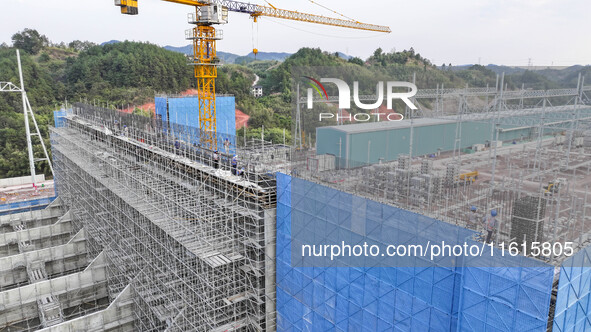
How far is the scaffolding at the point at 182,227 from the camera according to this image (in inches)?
476

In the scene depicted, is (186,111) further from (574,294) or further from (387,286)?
(574,294)

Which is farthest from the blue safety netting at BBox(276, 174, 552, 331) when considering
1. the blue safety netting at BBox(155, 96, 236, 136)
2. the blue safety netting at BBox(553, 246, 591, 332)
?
the blue safety netting at BBox(155, 96, 236, 136)

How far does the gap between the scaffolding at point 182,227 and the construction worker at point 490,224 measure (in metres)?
5.76

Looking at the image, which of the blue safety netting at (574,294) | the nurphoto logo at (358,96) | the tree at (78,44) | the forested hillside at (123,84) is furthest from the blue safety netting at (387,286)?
the tree at (78,44)

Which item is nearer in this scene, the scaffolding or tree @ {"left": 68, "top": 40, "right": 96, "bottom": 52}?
the scaffolding

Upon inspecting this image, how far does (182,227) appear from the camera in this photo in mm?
13711

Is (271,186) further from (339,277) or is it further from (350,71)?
(350,71)

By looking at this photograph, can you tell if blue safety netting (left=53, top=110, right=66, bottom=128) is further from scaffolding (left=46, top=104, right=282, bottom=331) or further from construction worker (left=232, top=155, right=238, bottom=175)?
construction worker (left=232, top=155, right=238, bottom=175)

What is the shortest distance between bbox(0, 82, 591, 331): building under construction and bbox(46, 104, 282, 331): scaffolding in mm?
79

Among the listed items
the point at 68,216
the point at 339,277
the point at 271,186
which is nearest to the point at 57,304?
the point at 68,216

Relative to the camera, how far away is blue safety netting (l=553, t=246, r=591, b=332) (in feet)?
21.3

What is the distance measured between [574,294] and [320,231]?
5.56 m

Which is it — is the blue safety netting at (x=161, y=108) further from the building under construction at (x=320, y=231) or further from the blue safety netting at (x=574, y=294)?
the blue safety netting at (x=574, y=294)

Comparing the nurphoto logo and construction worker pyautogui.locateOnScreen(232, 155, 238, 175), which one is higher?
the nurphoto logo
